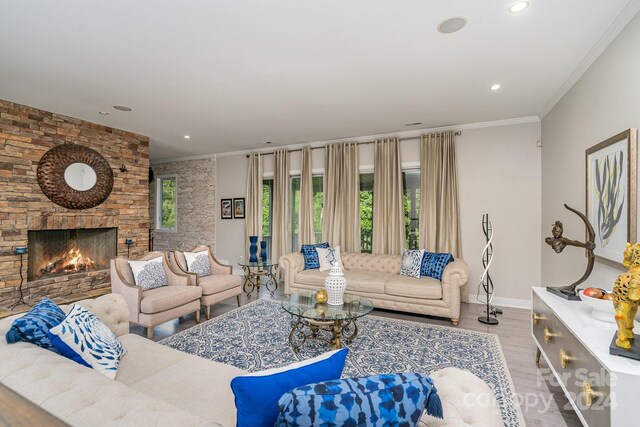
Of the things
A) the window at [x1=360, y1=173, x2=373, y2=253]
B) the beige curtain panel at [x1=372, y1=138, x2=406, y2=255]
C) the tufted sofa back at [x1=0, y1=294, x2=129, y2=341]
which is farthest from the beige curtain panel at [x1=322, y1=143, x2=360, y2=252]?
the tufted sofa back at [x1=0, y1=294, x2=129, y2=341]

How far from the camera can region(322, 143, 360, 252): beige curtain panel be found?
5.48 m

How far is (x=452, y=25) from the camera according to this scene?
7.45 ft

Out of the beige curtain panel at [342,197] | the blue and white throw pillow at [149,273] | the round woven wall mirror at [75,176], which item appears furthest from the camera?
the beige curtain panel at [342,197]

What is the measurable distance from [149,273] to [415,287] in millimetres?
3376

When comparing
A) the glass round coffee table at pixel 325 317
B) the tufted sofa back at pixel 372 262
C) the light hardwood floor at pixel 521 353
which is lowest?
the light hardwood floor at pixel 521 353

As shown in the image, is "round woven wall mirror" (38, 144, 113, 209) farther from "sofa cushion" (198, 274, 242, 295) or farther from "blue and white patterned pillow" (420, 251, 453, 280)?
"blue and white patterned pillow" (420, 251, 453, 280)

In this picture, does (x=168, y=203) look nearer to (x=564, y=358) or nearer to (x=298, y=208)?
(x=298, y=208)

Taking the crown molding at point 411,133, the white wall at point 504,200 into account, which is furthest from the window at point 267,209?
the white wall at point 504,200

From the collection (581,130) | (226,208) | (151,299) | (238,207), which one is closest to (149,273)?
(151,299)

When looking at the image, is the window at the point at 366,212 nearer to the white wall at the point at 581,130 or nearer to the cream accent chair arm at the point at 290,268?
the cream accent chair arm at the point at 290,268

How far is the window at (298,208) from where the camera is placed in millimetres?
5945

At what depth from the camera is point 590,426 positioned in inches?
62.4

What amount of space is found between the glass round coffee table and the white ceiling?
2450mm

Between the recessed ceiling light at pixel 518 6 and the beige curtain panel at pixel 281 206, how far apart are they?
180 inches
